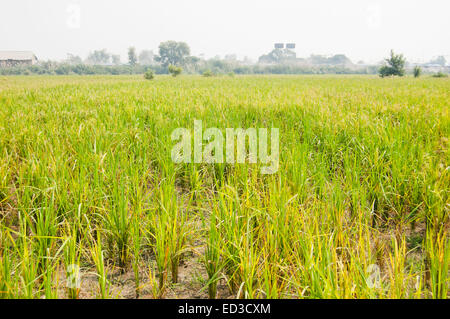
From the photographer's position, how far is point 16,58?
2965 inches

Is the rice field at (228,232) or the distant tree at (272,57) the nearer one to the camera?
the rice field at (228,232)

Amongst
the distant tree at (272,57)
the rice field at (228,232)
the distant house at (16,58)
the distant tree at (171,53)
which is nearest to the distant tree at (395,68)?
the rice field at (228,232)

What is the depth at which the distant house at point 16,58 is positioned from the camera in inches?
2772

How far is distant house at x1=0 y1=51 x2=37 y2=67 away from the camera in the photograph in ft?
231

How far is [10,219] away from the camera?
2.39 meters
